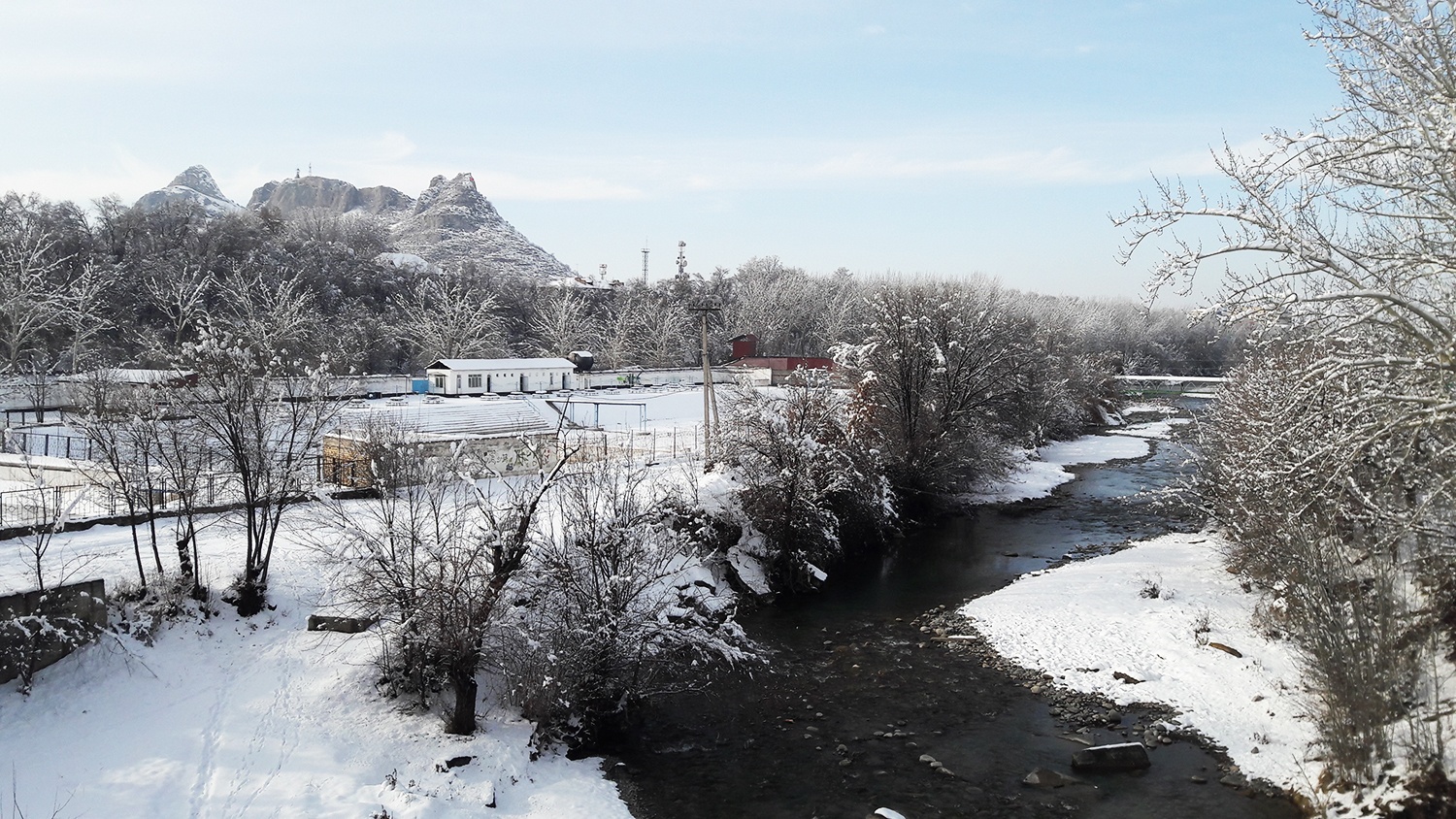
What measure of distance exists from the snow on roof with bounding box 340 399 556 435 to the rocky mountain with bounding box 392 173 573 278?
8993cm

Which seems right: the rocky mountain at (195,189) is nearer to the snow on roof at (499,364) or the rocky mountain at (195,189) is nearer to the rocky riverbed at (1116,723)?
the snow on roof at (499,364)

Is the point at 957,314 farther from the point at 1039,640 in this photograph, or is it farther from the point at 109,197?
the point at 109,197

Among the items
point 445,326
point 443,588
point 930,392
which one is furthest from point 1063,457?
point 445,326

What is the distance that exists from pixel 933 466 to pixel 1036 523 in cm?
388

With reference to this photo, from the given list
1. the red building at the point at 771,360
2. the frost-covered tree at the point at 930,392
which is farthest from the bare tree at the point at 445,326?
the frost-covered tree at the point at 930,392

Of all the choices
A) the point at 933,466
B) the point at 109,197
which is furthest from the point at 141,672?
the point at 109,197

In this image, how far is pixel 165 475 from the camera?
1662cm

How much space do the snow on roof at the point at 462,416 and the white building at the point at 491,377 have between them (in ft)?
22.2

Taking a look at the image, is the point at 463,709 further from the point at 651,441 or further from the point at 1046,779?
the point at 651,441

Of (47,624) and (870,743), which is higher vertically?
(47,624)

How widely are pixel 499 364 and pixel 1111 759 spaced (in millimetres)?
36215

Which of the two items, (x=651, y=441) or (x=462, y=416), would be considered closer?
(x=462, y=416)

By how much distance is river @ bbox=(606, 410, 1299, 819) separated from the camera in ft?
37.4

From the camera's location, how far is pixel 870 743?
13141 mm
